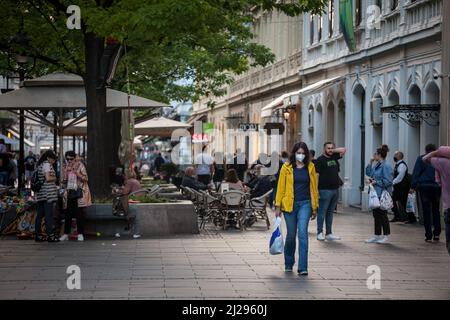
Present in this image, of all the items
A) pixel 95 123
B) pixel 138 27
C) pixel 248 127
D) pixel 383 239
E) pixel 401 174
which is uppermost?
pixel 138 27

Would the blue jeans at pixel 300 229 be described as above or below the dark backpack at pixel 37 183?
below

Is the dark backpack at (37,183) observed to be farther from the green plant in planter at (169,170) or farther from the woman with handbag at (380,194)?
the green plant in planter at (169,170)

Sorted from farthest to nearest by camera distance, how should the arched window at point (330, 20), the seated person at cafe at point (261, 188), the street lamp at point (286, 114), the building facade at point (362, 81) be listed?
the street lamp at point (286, 114) < the arched window at point (330, 20) < the building facade at point (362, 81) < the seated person at cafe at point (261, 188)

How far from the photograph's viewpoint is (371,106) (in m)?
34.2

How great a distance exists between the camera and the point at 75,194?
20.8 m

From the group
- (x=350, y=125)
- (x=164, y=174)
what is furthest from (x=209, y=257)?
(x=164, y=174)

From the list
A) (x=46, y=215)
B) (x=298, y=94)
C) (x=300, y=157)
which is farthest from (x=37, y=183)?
(x=298, y=94)

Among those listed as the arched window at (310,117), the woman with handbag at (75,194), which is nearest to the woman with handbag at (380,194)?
the woman with handbag at (75,194)

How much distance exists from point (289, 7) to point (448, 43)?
4.20 meters

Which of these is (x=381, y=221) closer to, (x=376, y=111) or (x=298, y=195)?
(x=298, y=195)

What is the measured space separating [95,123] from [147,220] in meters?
2.41

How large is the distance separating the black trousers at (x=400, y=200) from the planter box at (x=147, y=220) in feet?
22.0

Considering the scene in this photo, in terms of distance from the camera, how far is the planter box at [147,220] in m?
21.7

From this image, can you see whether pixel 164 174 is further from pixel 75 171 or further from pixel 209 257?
pixel 209 257
